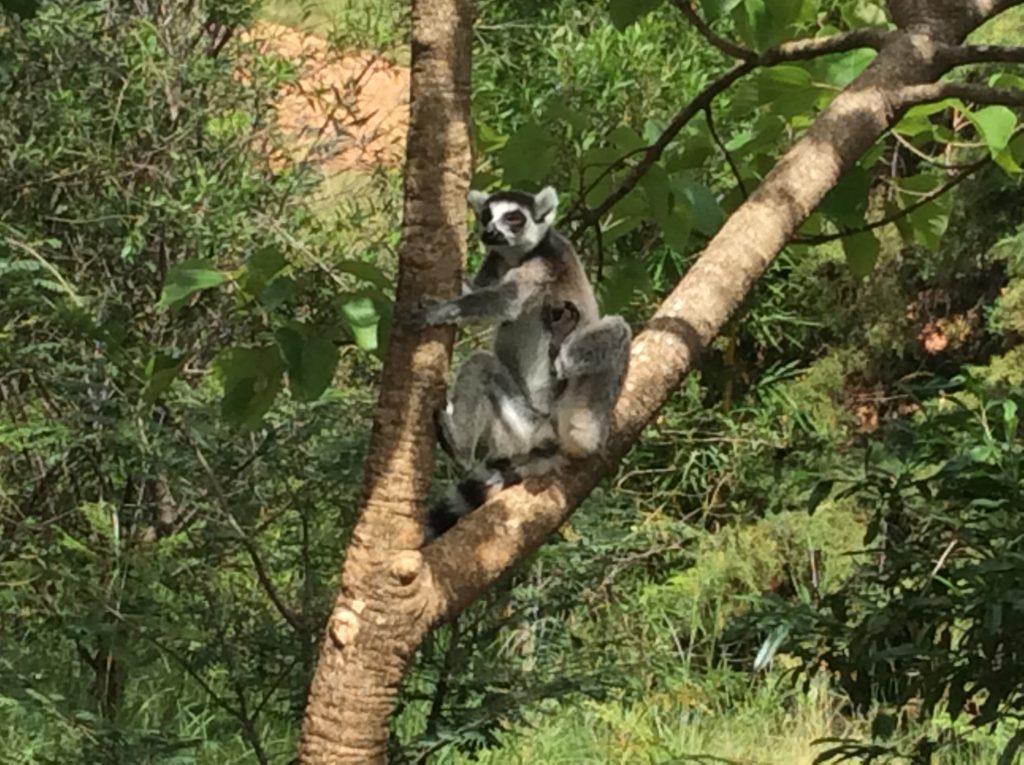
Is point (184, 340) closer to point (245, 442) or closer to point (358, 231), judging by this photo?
point (358, 231)

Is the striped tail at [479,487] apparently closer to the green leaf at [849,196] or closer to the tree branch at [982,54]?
the green leaf at [849,196]

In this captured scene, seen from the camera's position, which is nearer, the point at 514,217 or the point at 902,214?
the point at 902,214

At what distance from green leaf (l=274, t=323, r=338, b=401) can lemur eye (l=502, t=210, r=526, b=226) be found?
0.91 meters

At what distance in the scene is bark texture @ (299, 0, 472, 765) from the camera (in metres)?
1.05

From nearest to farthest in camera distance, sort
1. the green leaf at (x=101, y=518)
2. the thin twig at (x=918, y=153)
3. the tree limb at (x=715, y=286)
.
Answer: the tree limb at (x=715, y=286) < the thin twig at (x=918, y=153) < the green leaf at (x=101, y=518)

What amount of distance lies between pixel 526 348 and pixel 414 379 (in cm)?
120

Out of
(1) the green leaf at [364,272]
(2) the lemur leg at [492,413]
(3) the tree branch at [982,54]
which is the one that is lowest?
(1) the green leaf at [364,272]

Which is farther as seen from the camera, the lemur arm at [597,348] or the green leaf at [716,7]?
the lemur arm at [597,348]

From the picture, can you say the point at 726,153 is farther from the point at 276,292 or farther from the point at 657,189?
the point at 276,292

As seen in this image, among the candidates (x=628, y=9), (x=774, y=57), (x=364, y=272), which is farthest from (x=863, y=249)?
(x=364, y=272)

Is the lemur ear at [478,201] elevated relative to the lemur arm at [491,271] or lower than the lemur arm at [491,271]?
elevated

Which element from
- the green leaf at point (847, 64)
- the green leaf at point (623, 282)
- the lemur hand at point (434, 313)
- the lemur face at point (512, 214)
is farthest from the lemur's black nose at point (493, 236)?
the lemur hand at point (434, 313)

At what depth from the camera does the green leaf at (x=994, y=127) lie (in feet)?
4.37

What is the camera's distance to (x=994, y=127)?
136cm
